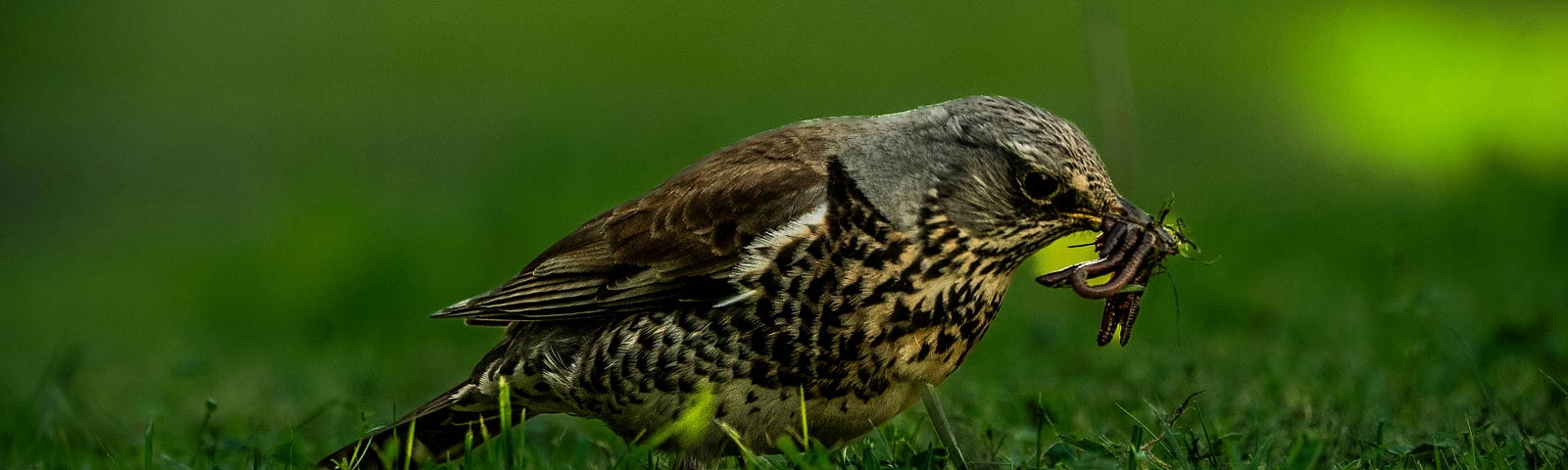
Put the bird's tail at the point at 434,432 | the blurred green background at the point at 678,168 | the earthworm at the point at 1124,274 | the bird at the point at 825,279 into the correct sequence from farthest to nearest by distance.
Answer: the blurred green background at the point at 678,168 → the bird's tail at the point at 434,432 → the earthworm at the point at 1124,274 → the bird at the point at 825,279

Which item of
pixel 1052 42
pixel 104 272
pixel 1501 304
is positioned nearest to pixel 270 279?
pixel 104 272

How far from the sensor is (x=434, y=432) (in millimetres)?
4715

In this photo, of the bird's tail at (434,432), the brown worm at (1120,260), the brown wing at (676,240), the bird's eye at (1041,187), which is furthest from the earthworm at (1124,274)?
the bird's tail at (434,432)

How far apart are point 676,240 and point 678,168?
321 inches

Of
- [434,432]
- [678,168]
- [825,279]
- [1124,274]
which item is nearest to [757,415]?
[825,279]

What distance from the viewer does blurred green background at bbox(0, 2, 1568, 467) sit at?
576 centimetres

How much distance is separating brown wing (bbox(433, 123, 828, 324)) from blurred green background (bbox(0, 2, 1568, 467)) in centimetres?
71

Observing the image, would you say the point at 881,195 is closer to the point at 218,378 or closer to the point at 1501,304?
the point at 1501,304

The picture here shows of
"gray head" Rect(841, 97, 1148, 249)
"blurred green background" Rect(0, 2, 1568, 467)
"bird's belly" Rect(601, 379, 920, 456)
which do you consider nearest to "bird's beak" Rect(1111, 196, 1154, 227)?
"gray head" Rect(841, 97, 1148, 249)

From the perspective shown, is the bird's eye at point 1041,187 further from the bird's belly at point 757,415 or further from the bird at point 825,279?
the bird's belly at point 757,415

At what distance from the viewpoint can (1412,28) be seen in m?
10.9

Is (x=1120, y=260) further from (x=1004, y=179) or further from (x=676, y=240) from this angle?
(x=676, y=240)

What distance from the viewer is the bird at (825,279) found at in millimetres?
3986

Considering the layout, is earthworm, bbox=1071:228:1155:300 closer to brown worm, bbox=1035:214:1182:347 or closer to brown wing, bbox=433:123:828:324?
brown worm, bbox=1035:214:1182:347
